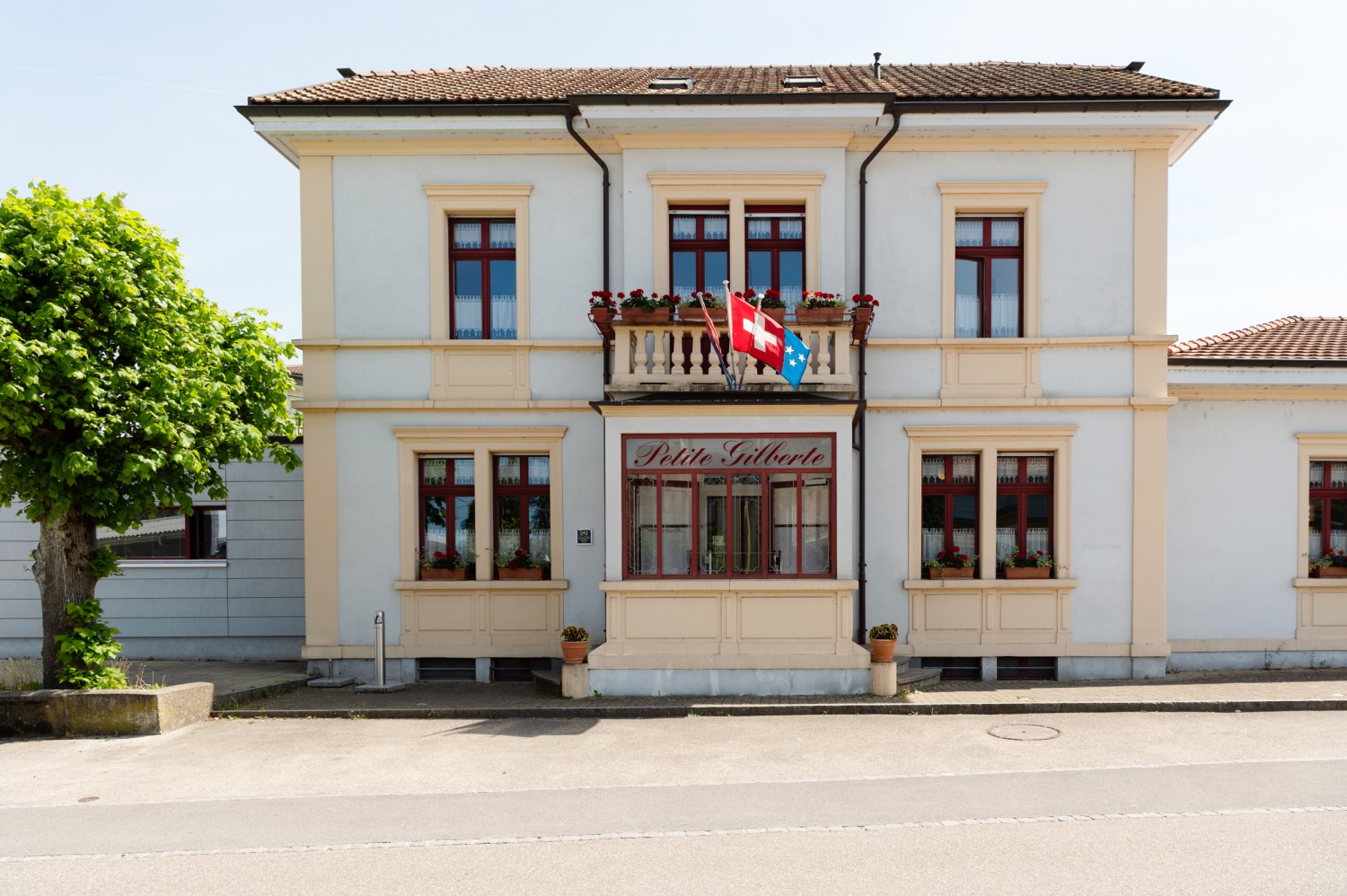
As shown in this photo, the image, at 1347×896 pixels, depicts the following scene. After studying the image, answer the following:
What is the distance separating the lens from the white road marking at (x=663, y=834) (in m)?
6.18

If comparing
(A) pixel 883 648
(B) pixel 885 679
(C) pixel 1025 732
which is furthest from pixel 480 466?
(C) pixel 1025 732

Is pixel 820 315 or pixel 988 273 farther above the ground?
pixel 988 273

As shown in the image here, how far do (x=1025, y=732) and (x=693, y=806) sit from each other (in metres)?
4.49

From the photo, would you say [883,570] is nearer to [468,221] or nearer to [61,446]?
[468,221]

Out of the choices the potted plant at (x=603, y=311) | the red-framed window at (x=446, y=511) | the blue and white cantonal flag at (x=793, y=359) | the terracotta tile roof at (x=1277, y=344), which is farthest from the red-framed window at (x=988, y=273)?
the red-framed window at (x=446, y=511)

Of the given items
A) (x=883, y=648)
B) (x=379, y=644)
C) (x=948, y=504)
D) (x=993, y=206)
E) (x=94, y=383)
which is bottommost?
(x=379, y=644)

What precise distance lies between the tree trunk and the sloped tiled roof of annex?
20.1 feet

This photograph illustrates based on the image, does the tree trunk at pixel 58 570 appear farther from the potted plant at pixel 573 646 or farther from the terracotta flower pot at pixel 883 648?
the terracotta flower pot at pixel 883 648

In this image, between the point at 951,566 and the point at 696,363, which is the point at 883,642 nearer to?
the point at 951,566

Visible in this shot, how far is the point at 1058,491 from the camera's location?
12.2m

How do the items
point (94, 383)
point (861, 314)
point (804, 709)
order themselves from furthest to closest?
point (861, 314) → point (804, 709) → point (94, 383)

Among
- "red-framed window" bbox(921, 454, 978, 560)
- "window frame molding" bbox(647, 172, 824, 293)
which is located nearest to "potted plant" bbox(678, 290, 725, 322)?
"window frame molding" bbox(647, 172, 824, 293)

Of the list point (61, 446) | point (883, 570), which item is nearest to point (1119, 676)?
point (883, 570)

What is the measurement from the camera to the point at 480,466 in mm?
12312
